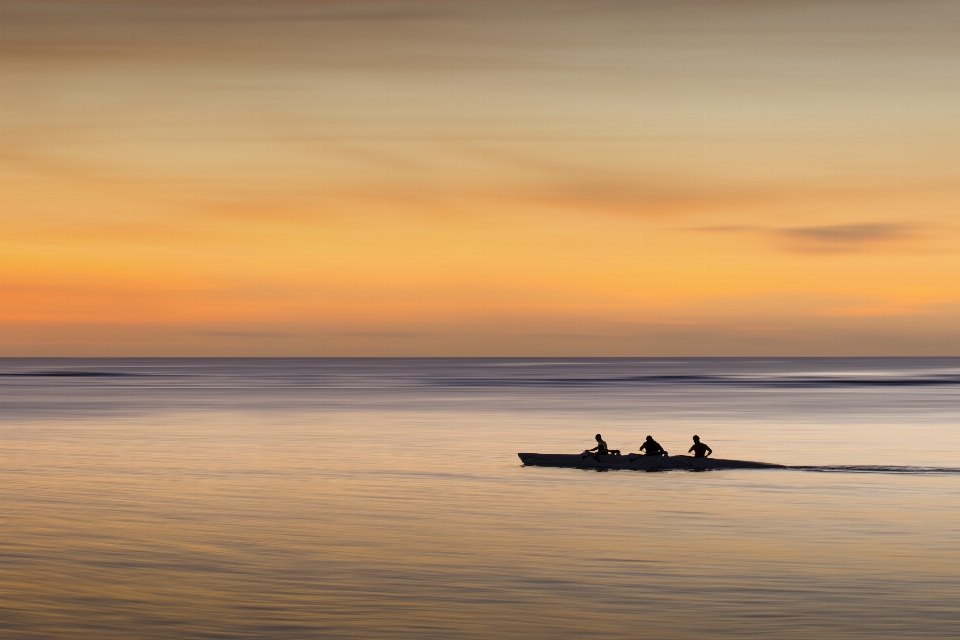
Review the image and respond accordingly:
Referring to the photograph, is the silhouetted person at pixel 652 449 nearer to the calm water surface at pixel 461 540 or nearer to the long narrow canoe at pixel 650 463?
the long narrow canoe at pixel 650 463

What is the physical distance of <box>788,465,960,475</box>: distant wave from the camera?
153 ft

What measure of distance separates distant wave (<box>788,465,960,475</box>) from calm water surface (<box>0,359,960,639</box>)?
10.8 inches

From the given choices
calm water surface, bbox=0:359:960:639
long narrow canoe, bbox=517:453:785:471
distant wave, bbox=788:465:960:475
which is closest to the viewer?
calm water surface, bbox=0:359:960:639

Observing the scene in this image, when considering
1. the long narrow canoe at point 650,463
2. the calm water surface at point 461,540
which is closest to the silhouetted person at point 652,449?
the long narrow canoe at point 650,463

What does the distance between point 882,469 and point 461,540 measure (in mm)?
24040

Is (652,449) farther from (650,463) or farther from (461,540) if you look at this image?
(461,540)

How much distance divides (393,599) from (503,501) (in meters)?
14.7

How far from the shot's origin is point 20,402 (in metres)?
111

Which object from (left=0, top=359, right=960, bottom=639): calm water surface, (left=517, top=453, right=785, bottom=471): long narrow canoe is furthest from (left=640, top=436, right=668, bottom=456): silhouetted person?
(left=0, top=359, right=960, bottom=639): calm water surface

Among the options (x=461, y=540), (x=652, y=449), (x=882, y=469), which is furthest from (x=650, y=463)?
(x=461, y=540)

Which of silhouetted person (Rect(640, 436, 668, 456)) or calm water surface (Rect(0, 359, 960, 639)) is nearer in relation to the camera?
calm water surface (Rect(0, 359, 960, 639))

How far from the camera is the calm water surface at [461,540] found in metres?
21.9

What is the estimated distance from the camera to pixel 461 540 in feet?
99.0

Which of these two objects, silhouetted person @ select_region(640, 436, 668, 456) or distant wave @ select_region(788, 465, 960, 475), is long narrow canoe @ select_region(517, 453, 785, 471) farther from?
distant wave @ select_region(788, 465, 960, 475)
